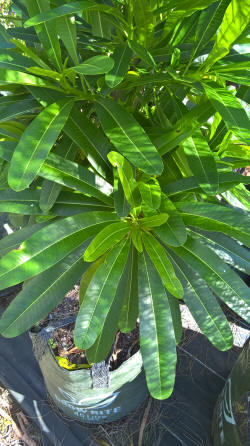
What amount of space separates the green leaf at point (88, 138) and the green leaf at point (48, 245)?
100mm

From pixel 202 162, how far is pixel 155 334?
310 millimetres

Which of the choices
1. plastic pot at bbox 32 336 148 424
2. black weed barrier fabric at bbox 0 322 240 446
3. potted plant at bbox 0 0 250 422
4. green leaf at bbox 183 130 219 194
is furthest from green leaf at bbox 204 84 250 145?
black weed barrier fabric at bbox 0 322 240 446

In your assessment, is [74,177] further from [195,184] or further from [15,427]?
[15,427]

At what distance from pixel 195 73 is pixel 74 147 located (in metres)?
0.26

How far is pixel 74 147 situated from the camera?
70cm

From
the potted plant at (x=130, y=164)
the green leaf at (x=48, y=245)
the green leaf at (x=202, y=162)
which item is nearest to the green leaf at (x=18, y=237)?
the potted plant at (x=130, y=164)

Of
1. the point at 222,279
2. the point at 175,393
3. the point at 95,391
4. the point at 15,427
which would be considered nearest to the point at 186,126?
the point at 222,279

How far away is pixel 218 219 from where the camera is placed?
60cm

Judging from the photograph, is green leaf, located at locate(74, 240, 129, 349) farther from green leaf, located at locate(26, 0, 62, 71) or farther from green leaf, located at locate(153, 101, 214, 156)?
green leaf, located at locate(26, 0, 62, 71)

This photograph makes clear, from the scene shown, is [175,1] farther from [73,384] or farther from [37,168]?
[73,384]

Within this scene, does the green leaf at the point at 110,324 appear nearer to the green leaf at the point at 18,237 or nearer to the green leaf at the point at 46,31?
the green leaf at the point at 18,237

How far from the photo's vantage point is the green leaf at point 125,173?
0.55m

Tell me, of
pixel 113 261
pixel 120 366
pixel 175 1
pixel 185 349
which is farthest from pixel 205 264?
pixel 185 349

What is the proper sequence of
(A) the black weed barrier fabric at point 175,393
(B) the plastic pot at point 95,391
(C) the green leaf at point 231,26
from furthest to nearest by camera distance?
(A) the black weed barrier fabric at point 175,393 < (B) the plastic pot at point 95,391 < (C) the green leaf at point 231,26
